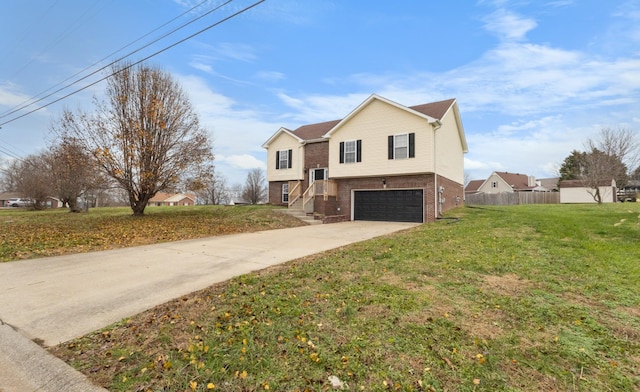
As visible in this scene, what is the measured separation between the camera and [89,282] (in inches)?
207

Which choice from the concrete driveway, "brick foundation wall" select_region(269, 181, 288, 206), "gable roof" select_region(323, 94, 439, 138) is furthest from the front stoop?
the concrete driveway

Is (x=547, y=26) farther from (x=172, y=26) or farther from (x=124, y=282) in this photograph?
(x=124, y=282)

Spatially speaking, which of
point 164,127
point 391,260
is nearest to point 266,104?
point 164,127

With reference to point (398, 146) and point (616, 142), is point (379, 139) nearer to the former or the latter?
point (398, 146)

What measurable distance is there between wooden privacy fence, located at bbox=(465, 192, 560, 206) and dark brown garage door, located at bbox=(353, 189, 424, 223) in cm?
1800

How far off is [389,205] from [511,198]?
19033 millimetres

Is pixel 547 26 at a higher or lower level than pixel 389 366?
higher

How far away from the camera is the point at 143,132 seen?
14.5 meters

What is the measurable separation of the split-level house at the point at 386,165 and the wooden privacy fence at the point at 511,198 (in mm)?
11889

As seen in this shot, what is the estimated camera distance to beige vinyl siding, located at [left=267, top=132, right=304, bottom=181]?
20.9 m

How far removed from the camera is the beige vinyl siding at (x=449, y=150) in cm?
1562

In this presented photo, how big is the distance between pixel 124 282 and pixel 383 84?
16.2m

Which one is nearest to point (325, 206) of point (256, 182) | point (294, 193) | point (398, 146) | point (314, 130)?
point (294, 193)

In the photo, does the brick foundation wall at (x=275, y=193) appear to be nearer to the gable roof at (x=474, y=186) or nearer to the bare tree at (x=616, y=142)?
the bare tree at (x=616, y=142)
